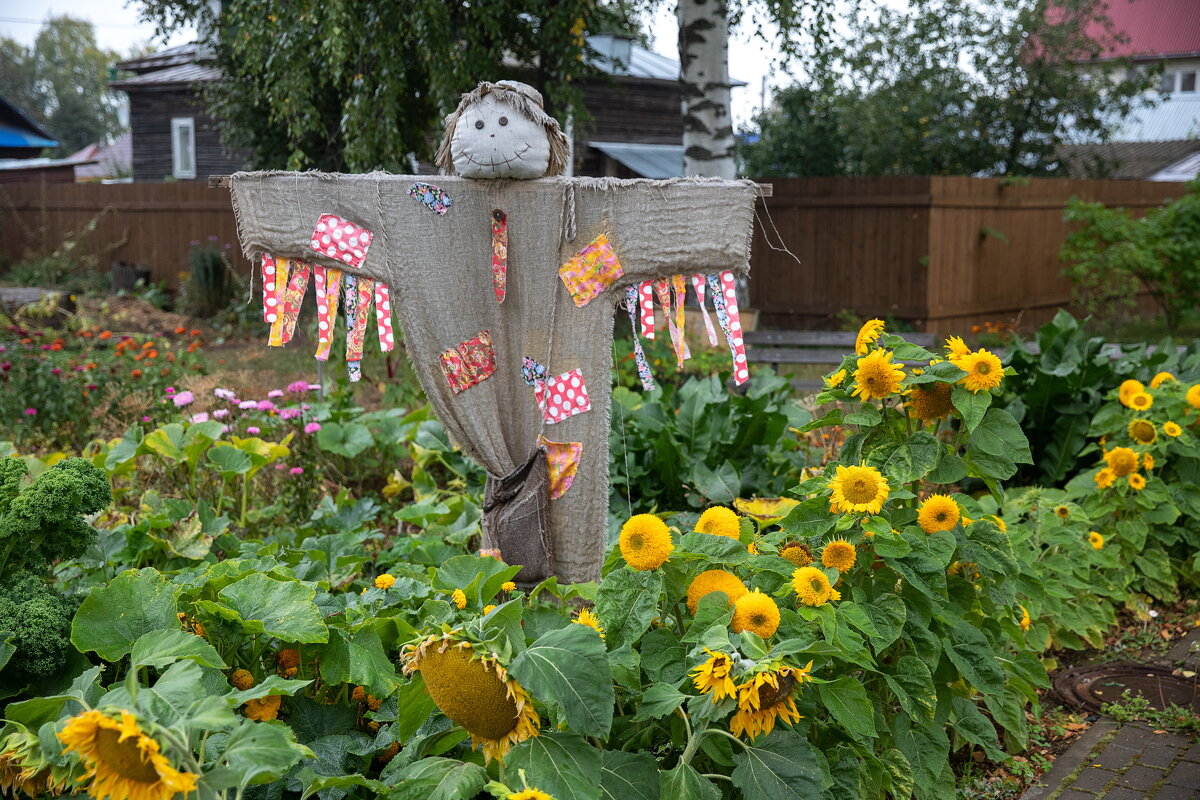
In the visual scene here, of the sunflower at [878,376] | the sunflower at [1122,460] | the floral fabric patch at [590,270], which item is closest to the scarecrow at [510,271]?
the floral fabric patch at [590,270]

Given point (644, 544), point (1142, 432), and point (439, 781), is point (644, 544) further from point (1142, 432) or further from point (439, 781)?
point (1142, 432)

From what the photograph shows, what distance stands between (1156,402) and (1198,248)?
8297 mm

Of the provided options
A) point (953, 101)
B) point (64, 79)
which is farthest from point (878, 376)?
point (64, 79)

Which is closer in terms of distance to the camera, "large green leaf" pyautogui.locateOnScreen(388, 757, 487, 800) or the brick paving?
"large green leaf" pyautogui.locateOnScreen(388, 757, 487, 800)

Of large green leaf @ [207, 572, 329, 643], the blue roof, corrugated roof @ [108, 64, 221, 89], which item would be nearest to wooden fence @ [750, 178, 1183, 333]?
large green leaf @ [207, 572, 329, 643]

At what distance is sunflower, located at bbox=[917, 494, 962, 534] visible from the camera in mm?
2631

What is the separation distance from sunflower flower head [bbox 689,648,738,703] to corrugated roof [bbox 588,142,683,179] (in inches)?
590

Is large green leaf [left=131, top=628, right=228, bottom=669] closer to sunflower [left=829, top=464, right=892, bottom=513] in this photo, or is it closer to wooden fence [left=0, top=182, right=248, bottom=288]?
sunflower [left=829, top=464, right=892, bottom=513]

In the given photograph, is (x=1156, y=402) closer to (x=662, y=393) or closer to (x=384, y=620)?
(x=662, y=393)

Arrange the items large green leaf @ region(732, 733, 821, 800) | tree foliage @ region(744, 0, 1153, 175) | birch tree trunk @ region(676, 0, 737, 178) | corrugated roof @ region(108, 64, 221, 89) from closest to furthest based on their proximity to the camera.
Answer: large green leaf @ region(732, 733, 821, 800) → birch tree trunk @ region(676, 0, 737, 178) → tree foliage @ region(744, 0, 1153, 175) → corrugated roof @ region(108, 64, 221, 89)

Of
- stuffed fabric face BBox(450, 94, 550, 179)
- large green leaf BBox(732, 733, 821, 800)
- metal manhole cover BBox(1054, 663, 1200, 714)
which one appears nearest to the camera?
large green leaf BBox(732, 733, 821, 800)

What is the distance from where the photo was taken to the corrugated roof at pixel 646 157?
662 inches

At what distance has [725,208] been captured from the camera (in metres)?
3.21

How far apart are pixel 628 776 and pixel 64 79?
7966cm
